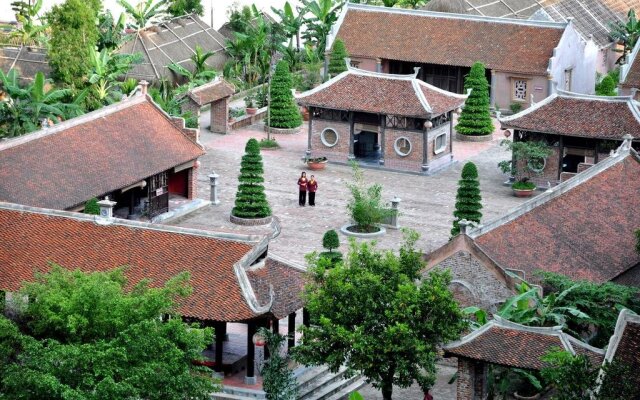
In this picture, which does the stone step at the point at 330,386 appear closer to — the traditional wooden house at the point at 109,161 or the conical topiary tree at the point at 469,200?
the conical topiary tree at the point at 469,200

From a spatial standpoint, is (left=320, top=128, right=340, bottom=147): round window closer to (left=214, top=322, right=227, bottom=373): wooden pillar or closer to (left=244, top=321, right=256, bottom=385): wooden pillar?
(left=214, top=322, right=227, bottom=373): wooden pillar

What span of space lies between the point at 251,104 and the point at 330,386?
1487 inches

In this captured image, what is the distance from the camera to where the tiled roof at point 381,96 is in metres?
76.5

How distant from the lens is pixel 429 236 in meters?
67.2

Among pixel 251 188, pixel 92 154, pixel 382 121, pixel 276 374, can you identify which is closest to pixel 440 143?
pixel 382 121

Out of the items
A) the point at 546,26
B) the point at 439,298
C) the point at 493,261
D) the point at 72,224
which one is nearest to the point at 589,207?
the point at 493,261

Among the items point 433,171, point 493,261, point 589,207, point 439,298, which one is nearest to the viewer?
point 439,298

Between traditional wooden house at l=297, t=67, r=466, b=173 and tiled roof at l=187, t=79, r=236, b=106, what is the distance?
17.6 feet

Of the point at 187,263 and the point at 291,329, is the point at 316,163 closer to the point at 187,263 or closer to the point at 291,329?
the point at 291,329

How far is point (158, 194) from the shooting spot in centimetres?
6819

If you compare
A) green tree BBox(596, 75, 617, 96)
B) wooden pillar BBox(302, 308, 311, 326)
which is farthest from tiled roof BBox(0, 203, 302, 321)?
green tree BBox(596, 75, 617, 96)

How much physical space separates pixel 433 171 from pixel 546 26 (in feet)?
49.3

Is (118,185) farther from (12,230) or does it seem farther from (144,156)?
(12,230)

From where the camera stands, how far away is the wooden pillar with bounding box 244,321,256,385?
49.6 m
